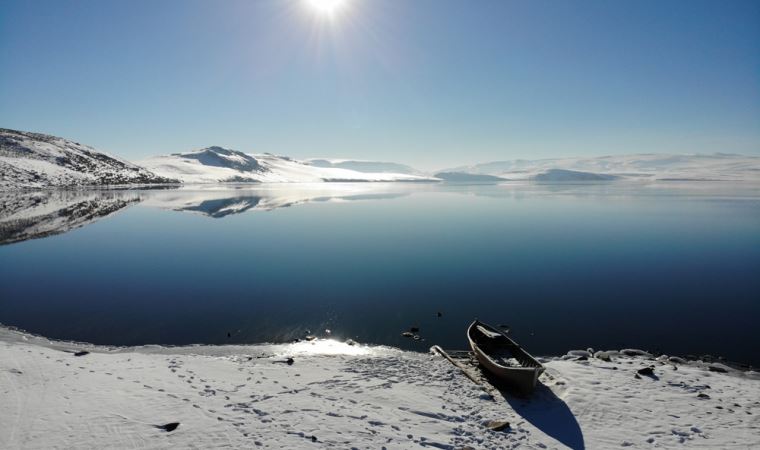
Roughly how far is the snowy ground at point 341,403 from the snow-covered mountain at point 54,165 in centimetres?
13069

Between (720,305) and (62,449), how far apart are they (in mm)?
30495

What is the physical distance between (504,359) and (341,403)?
696 cm

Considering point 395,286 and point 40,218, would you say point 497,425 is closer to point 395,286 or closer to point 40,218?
point 395,286

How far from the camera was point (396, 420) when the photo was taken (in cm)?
1084

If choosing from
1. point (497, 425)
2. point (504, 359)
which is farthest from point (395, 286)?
point (497, 425)

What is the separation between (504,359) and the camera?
48.3ft

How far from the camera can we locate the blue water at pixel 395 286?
17906 mm

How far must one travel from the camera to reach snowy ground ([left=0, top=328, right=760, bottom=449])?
31.7 feet

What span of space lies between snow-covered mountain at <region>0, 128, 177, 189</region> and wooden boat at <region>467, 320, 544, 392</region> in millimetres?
138234

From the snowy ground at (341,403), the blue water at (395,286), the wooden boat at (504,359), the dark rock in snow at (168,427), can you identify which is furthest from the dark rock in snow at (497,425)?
the dark rock in snow at (168,427)

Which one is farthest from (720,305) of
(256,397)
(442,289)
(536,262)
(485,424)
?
(256,397)

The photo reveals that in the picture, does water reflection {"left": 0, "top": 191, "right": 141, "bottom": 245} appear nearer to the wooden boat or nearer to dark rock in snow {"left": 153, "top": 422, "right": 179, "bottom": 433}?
dark rock in snow {"left": 153, "top": 422, "right": 179, "bottom": 433}

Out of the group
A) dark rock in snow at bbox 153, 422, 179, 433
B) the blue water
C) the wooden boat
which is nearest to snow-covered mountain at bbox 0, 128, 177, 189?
the blue water

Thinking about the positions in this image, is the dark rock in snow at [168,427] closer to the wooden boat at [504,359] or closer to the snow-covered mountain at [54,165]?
the wooden boat at [504,359]
